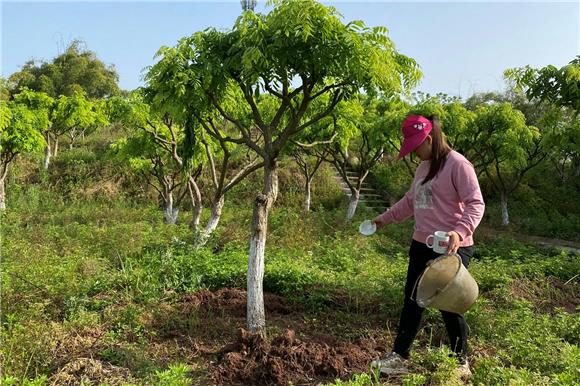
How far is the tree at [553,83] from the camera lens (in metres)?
6.95

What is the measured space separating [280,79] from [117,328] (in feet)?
8.51

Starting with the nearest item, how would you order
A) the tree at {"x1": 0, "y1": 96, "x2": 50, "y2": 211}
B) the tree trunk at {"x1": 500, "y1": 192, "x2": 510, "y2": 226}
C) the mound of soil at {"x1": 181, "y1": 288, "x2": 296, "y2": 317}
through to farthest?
the mound of soil at {"x1": 181, "y1": 288, "x2": 296, "y2": 317}
the tree at {"x1": 0, "y1": 96, "x2": 50, "y2": 211}
the tree trunk at {"x1": 500, "y1": 192, "x2": 510, "y2": 226}

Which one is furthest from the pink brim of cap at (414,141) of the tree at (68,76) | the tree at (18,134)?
the tree at (68,76)

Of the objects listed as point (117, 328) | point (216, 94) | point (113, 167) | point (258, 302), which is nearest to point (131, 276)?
point (117, 328)

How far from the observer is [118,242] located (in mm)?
7281

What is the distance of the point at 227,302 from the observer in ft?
15.5

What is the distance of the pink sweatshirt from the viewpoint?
2.90 metres

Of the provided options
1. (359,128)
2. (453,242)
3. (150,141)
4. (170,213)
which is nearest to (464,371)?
(453,242)

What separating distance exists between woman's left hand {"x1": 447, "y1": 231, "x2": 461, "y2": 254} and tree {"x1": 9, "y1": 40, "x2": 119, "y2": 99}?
970 inches

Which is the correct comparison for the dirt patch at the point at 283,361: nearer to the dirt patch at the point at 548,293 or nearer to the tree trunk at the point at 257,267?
the tree trunk at the point at 257,267

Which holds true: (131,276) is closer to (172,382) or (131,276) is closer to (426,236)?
(172,382)

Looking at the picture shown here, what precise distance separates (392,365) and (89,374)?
206cm

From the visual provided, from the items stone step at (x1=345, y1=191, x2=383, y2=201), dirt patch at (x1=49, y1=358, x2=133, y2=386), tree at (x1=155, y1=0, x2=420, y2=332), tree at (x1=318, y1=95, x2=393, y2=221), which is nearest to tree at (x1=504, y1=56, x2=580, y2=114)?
tree at (x1=318, y1=95, x2=393, y2=221)

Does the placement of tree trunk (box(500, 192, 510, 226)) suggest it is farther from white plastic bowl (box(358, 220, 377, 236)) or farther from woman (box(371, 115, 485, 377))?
woman (box(371, 115, 485, 377))
